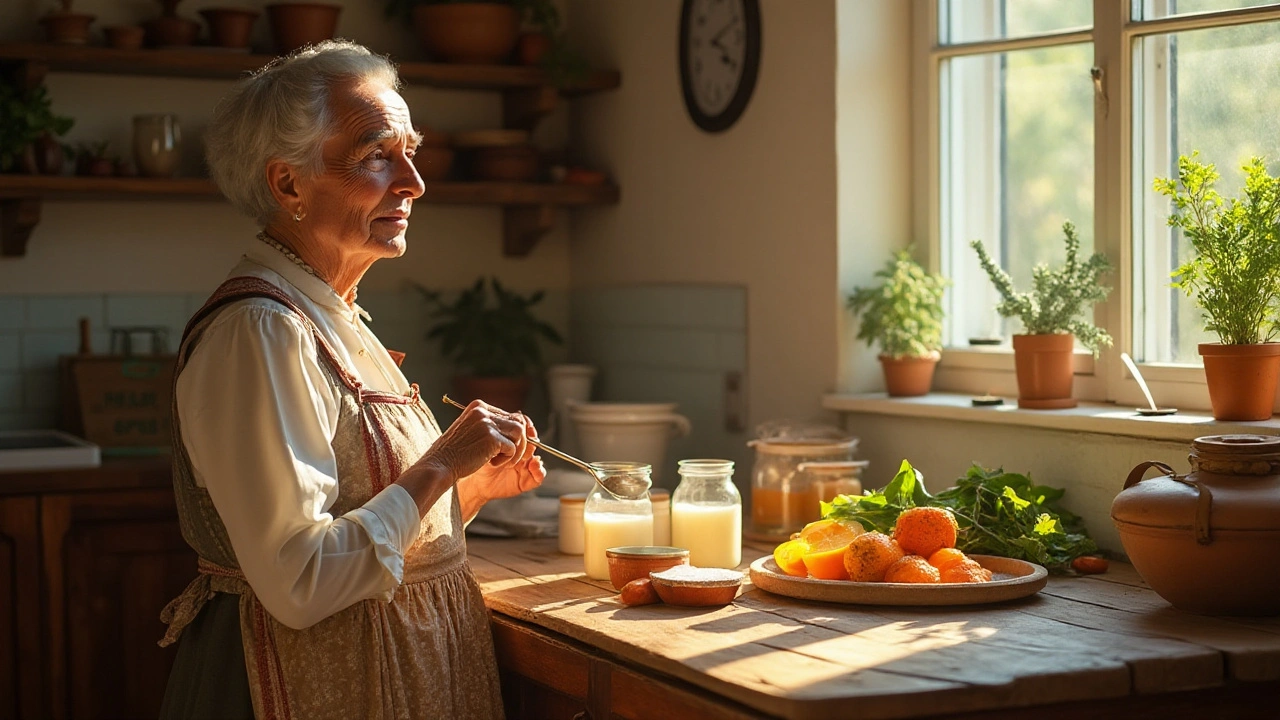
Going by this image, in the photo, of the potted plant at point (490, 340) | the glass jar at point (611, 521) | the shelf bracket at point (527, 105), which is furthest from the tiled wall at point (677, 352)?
the glass jar at point (611, 521)

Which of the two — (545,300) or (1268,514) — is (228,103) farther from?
(545,300)

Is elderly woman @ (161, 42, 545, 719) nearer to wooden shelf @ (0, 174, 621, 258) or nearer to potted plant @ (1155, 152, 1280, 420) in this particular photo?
potted plant @ (1155, 152, 1280, 420)

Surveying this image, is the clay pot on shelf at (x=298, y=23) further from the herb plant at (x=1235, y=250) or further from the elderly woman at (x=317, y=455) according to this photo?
the herb plant at (x=1235, y=250)

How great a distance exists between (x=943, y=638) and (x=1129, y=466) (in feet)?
2.53

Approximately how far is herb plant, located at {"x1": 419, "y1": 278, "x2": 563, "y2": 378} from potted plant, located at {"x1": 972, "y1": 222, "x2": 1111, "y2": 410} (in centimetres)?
171

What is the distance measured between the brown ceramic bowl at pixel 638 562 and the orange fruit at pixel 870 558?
29 centimetres

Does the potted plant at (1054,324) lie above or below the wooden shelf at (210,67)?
below

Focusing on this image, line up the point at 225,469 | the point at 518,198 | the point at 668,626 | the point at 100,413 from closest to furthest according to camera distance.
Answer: the point at 225,469 → the point at 668,626 → the point at 100,413 → the point at 518,198

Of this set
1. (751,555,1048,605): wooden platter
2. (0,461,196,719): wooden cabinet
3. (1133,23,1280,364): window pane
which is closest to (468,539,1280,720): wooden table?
(751,555,1048,605): wooden platter

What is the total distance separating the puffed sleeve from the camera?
1.85 m

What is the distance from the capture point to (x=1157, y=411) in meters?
2.50

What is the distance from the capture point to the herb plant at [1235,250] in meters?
2.28

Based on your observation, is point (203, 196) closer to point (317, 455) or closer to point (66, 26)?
point (66, 26)

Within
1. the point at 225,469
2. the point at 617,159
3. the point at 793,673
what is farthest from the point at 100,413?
the point at 793,673
